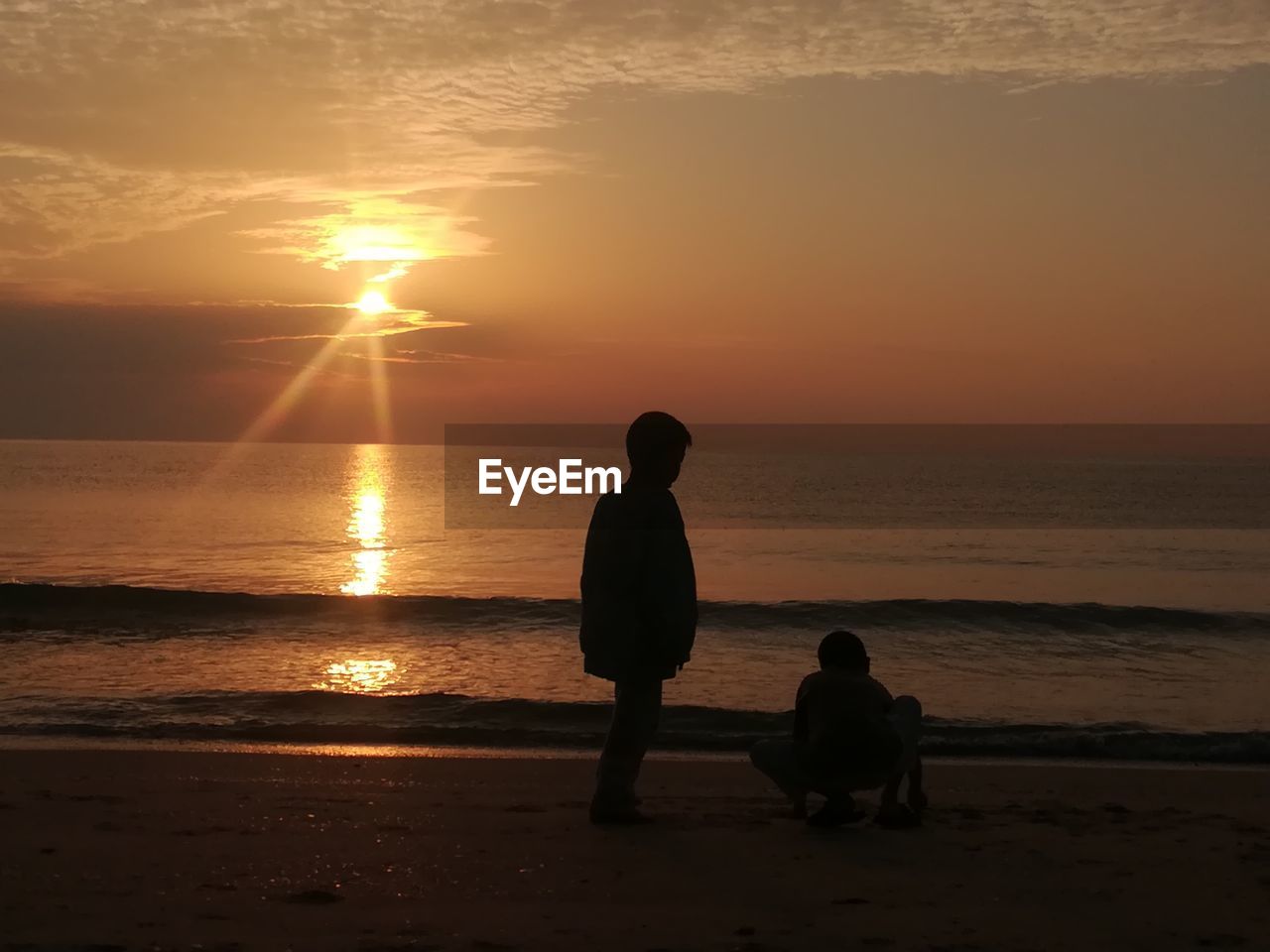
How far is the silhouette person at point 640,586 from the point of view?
5832 mm

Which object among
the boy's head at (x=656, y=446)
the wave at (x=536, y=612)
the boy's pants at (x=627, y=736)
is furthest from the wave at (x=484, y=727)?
the wave at (x=536, y=612)

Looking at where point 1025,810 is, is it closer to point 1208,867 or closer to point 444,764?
point 1208,867

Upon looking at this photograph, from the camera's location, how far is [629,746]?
20.1 feet

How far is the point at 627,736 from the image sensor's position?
6.06m

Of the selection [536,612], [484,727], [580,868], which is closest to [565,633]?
[536,612]

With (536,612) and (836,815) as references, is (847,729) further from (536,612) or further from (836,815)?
(536,612)

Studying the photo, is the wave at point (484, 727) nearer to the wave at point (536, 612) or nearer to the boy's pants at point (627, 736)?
the boy's pants at point (627, 736)

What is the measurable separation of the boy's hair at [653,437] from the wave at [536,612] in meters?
12.2

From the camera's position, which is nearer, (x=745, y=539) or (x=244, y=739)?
(x=244, y=739)

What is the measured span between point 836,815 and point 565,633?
11.3 metres

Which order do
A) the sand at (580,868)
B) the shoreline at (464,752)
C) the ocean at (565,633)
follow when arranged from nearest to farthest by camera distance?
the sand at (580,868)
the shoreline at (464,752)
the ocean at (565,633)

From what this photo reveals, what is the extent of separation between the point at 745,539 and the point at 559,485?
33.8m

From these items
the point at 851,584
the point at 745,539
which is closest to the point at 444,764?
the point at 851,584

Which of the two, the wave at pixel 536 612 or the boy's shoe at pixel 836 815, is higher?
the boy's shoe at pixel 836 815
